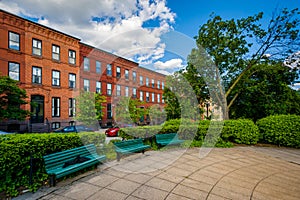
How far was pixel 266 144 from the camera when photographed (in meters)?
10.1

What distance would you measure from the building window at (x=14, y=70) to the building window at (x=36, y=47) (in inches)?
87.2

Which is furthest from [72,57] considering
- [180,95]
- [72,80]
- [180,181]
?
[180,181]

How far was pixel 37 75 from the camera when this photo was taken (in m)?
19.4

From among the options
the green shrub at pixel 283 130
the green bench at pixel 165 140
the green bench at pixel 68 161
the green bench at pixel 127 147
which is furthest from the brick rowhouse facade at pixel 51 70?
the green bench at pixel 68 161

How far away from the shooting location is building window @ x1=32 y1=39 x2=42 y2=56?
62.8 feet

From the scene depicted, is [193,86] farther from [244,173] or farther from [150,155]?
[244,173]

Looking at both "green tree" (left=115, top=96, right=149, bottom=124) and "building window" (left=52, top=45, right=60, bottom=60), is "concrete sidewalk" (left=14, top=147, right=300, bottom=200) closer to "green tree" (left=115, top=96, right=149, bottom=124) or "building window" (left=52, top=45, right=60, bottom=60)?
"green tree" (left=115, top=96, right=149, bottom=124)

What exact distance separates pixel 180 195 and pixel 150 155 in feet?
10.3

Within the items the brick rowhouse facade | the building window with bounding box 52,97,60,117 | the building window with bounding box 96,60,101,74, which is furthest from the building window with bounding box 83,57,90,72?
the building window with bounding box 52,97,60,117

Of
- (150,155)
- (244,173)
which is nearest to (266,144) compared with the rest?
(244,173)

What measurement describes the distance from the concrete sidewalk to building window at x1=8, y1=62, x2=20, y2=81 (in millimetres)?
17560

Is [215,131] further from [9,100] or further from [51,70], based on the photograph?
[51,70]

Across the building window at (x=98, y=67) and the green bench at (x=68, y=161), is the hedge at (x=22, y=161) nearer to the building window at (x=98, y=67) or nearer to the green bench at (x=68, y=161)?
the green bench at (x=68, y=161)

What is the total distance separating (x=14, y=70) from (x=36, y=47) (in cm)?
334
